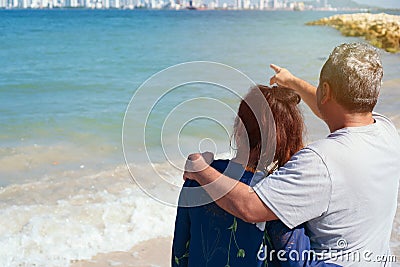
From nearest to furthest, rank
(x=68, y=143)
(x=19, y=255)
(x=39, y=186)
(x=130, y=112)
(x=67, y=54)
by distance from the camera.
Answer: (x=130, y=112) < (x=19, y=255) < (x=39, y=186) < (x=68, y=143) < (x=67, y=54)

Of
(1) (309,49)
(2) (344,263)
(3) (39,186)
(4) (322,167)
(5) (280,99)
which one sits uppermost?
(5) (280,99)

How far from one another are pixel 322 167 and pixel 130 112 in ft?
2.64

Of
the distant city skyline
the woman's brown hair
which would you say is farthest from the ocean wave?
the distant city skyline

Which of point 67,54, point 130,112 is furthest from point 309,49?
point 130,112

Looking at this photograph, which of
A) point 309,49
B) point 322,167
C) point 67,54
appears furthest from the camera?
point 309,49

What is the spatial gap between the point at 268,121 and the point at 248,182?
204mm

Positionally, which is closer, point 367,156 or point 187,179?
point 367,156

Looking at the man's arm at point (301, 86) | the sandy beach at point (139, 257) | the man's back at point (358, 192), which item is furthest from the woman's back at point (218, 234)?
the sandy beach at point (139, 257)

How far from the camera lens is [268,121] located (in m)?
1.87

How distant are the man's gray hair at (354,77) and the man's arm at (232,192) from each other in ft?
1.29

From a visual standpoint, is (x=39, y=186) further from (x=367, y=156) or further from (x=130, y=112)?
(x=367, y=156)

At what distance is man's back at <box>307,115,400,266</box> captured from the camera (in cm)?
173

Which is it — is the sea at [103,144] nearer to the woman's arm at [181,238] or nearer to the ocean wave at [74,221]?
the ocean wave at [74,221]

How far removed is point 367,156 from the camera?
1.76m
